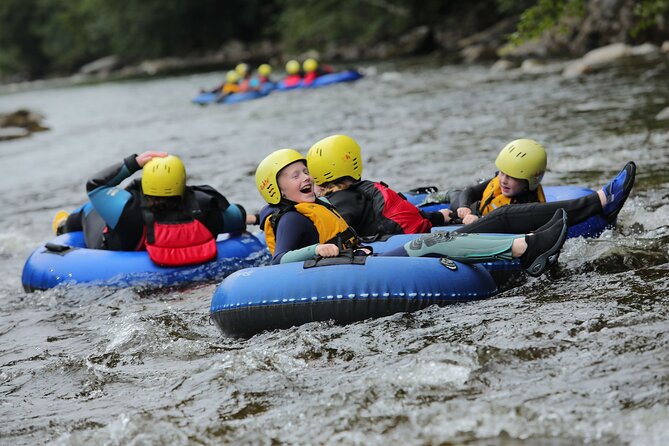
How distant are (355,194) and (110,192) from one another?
213cm

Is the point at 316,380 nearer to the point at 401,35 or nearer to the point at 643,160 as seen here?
the point at 643,160

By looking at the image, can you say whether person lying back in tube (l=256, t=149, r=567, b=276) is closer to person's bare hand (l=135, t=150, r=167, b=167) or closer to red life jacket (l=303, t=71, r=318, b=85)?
person's bare hand (l=135, t=150, r=167, b=167)

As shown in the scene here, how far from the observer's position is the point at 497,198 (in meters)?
6.31

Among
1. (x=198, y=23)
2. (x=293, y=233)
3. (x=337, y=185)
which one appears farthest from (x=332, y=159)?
(x=198, y=23)

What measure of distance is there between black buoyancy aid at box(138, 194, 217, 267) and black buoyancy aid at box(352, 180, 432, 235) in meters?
1.63

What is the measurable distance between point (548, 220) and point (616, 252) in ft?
1.70

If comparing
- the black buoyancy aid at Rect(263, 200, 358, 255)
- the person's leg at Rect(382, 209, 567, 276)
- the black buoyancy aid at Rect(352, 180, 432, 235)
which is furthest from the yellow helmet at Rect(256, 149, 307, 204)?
the person's leg at Rect(382, 209, 567, 276)

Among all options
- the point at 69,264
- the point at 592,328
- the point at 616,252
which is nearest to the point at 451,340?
the point at 592,328

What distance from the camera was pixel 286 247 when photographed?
5.33m

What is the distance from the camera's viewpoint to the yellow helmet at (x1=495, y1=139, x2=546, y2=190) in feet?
19.3

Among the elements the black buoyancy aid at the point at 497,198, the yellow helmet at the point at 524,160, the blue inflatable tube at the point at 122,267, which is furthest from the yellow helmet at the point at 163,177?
the yellow helmet at the point at 524,160

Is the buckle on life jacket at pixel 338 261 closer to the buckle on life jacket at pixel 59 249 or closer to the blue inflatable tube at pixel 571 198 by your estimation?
the blue inflatable tube at pixel 571 198

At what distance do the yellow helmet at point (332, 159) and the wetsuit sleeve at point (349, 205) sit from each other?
0.39ft

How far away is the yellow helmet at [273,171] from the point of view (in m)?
5.36
